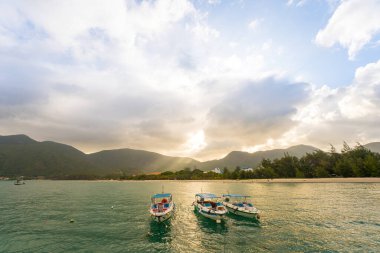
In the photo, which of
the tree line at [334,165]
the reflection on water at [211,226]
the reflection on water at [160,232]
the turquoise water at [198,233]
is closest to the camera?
the turquoise water at [198,233]

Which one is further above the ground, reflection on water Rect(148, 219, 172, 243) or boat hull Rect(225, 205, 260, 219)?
boat hull Rect(225, 205, 260, 219)

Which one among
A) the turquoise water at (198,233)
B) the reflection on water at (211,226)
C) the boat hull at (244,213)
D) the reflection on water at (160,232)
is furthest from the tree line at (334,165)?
the reflection on water at (160,232)

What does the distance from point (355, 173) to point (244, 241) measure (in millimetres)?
151355

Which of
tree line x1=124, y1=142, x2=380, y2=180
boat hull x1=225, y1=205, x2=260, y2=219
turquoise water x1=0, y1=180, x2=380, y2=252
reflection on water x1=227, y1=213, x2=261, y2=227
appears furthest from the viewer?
tree line x1=124, y1=142, x2=380, y2=180

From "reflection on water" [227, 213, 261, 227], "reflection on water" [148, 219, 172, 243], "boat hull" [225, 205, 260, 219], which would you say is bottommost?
"reflection on water" [148, 219, 172, 243]

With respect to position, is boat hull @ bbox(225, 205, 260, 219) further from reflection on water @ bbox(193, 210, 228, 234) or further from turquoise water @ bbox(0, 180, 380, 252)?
reflection on water @ bbox(193, 210, 228, 234)

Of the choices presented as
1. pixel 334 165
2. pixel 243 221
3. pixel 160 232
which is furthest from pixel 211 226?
pixel 334 165

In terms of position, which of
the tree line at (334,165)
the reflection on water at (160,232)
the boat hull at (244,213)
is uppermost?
the tree line at (334,165)

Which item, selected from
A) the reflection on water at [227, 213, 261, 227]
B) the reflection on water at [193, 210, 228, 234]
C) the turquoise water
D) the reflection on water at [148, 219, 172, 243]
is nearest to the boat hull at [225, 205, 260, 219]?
the reflection on water at [227, 213, 261, 227]

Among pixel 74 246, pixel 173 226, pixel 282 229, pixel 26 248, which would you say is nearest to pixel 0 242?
pixel 26 248

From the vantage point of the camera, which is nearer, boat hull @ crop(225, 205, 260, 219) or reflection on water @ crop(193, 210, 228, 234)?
reflection on water @ crop(193, 210, 228, 234)

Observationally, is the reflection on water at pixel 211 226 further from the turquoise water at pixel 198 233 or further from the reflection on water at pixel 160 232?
the reflection on water at pixel 160 232

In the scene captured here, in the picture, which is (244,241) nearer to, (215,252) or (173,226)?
(215,252)

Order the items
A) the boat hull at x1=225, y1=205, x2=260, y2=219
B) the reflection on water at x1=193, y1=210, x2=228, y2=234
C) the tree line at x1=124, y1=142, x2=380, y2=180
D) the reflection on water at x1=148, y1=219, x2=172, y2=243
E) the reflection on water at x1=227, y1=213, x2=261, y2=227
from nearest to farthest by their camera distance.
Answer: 1. the reflection on water at x1=148, y1=219, x2=172, y2=243
2. the reflection on water at x1=193, y1=210, x2=228, y2=234
3. the reflection on water at x1=227, y1=213, x2=261, y2=227
4. the boat hull at x1=225, y1=205, x2=260, y2=219
5. the tree line at x1=124, y1=142, x2=380, y2=180
